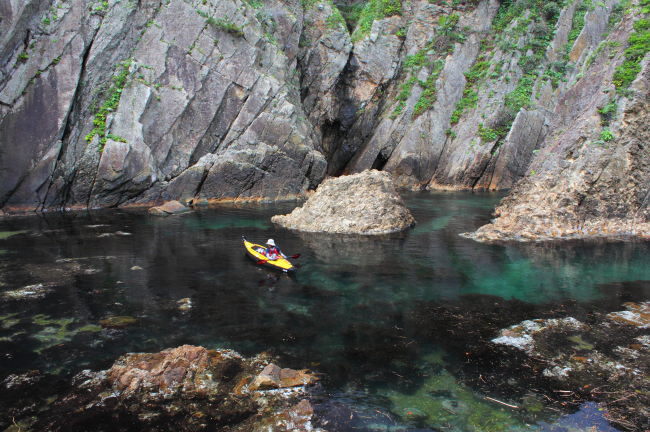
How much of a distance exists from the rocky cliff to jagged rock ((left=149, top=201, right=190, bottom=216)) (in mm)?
2132

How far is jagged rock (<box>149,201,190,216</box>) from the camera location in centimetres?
2447

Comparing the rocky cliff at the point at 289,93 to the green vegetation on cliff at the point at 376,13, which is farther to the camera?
the green vegetation on cliff at the point at 376,13

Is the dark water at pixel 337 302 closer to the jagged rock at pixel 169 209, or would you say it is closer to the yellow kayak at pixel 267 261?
the yellow kayak at pixel 267 261

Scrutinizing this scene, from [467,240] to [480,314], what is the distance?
815cm

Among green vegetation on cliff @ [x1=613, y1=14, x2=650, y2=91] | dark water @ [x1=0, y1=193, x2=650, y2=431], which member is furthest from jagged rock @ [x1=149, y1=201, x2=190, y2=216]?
green vegetation on cliff @ [x1=613, y1=14, x2=650, y2=91]

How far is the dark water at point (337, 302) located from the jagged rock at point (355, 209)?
4.04 ft

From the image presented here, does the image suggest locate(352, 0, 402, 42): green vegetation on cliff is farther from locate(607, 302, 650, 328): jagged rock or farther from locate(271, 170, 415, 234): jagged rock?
locate(607, 302, 650, 328): jagged rock

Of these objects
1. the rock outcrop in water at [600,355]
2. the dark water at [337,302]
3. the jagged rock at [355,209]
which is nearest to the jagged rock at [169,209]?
the dark water at [337,302]

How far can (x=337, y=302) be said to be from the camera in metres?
10.9

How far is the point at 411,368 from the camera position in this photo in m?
7.59

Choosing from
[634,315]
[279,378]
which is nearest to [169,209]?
[279,378]

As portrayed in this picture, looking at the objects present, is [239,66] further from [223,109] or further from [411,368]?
[411,368]

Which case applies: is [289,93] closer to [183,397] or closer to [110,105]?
[110,105]

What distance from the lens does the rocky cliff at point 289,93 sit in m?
23.3
